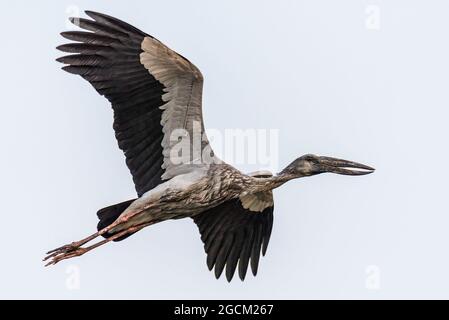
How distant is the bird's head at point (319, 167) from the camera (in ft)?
69.1

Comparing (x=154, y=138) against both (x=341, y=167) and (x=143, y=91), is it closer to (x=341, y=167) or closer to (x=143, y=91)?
(x=143, y=91)

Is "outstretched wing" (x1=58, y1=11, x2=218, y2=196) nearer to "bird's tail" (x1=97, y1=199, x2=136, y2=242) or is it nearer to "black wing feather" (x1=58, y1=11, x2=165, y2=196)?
"black wing feather" (x1=58, y1=11, x2=165, y2=196)

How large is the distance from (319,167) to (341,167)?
1.10 feet

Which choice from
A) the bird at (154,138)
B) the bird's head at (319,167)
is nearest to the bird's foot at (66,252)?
the bird at (154,138)

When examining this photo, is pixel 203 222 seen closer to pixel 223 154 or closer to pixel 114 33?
pixel 223 154

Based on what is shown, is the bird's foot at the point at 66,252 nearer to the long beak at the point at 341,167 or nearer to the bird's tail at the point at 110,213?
the bird's tail at the point at 110,213

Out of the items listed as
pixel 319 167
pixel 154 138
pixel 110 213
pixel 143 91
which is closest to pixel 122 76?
pixel 143 91

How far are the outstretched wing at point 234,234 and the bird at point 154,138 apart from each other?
641 mm

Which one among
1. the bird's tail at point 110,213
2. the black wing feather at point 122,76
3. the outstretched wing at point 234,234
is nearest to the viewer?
the black wing feather at point 122,76

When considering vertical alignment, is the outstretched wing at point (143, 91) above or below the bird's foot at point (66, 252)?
above

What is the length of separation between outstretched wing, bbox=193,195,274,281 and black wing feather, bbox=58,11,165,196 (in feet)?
6.49

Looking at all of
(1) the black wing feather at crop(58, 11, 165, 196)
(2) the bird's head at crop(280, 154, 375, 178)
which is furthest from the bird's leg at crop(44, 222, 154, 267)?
(2) the bird's head at crop(280, 154, 375, 178)

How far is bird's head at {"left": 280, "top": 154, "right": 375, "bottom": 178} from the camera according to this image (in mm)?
21062

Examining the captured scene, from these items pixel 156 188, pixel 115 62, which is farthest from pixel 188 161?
pixel 115 62
